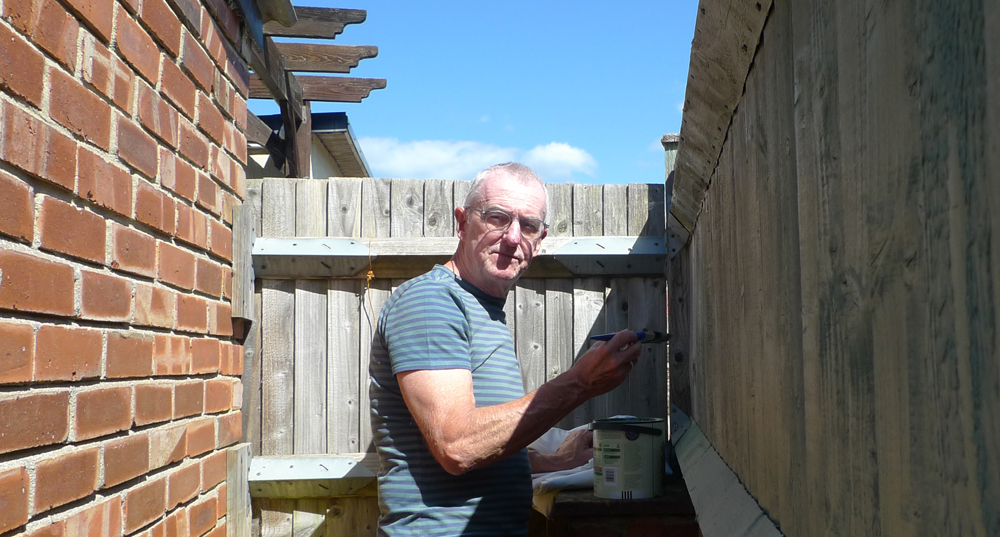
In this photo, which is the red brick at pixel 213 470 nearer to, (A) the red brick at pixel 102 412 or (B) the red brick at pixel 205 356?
(B) the red brick at pixel 205 356

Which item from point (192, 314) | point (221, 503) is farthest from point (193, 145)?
point (221, 503)

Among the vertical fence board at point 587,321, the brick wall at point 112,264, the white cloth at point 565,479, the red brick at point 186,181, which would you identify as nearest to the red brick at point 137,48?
the brick wall at point 112,264

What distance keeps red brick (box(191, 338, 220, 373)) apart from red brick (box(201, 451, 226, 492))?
0.28 meters

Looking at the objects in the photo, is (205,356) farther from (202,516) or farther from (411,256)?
(411,256)

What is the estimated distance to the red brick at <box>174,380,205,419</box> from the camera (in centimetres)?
208

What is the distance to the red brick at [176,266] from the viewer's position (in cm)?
196

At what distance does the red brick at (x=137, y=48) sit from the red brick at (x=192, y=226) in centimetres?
37

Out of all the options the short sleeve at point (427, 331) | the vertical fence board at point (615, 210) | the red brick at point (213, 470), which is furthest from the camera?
Result: the vertical fence board at point (615, 210)

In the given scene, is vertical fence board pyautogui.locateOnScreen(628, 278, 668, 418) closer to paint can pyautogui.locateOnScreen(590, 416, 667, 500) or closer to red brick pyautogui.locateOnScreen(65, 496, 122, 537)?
paint can pyautogui.locateOnScreen(590, 416, 667, 500)

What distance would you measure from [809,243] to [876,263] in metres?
0.24

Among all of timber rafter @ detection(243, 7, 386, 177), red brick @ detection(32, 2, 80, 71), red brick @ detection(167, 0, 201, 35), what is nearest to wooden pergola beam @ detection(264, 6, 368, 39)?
timber rafter @ detection(243, 7, 386, 177)

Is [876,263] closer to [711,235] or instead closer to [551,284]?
[711,235]

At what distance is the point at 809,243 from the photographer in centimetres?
92

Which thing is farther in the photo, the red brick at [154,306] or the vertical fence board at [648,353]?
the vertical fence board at [648,353]
